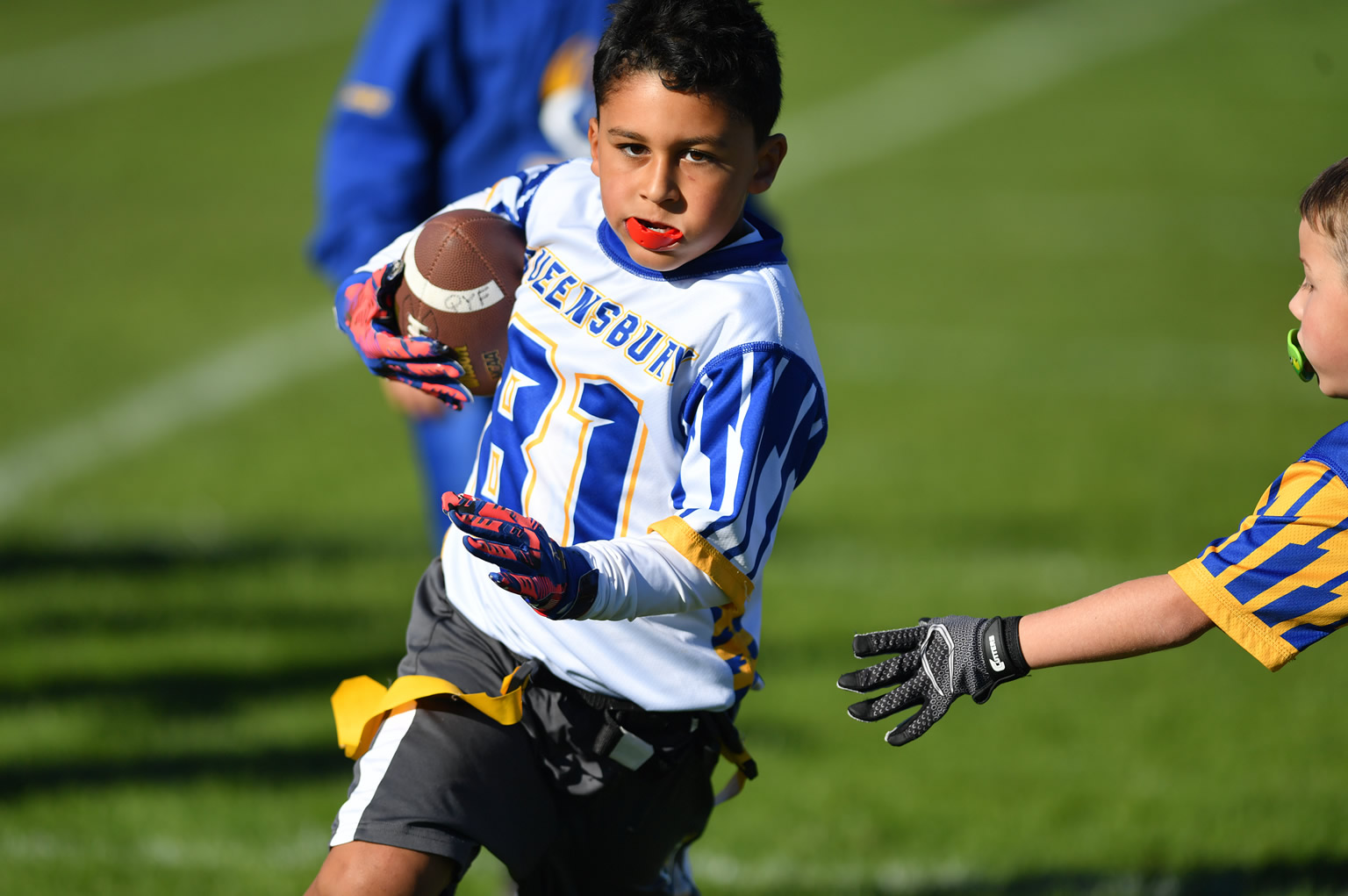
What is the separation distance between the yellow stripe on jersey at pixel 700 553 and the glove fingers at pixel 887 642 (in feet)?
0.88

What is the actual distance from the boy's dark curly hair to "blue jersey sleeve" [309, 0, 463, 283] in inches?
78.1

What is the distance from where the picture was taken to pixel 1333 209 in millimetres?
2461

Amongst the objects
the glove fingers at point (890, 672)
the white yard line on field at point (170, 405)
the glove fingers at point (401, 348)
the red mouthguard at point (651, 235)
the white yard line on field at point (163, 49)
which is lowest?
the white yard line on field at point (170, 405)

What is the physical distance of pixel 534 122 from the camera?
15.0 ft

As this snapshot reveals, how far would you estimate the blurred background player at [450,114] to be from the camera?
4484 millimetres

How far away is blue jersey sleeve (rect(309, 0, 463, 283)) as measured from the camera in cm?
450

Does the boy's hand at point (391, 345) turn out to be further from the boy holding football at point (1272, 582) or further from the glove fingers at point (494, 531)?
the boy holding football at point (1272, 582)

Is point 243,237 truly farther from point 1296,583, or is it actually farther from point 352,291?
point 1296,583

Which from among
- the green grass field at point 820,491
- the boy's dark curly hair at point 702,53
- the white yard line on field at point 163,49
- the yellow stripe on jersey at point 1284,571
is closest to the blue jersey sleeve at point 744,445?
the boy's dark curly hair at point 702,53

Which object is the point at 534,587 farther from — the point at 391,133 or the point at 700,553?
the point at 391,133

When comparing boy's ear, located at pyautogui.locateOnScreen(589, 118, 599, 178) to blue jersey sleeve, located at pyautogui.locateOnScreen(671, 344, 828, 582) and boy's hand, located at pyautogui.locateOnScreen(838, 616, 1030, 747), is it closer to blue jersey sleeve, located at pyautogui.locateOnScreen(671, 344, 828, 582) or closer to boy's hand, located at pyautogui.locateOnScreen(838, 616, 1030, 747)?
blue jersey sleeve, located at pyautogui.locateOnScreen(671, 344, 828, 582)

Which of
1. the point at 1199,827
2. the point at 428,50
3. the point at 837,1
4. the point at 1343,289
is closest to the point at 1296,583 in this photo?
the point at 1343,289

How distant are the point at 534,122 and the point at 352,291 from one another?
1698 millimetres

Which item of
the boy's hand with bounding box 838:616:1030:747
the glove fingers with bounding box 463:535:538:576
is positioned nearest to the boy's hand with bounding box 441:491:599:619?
the glove fingers with bounding box 463:535:538:576
